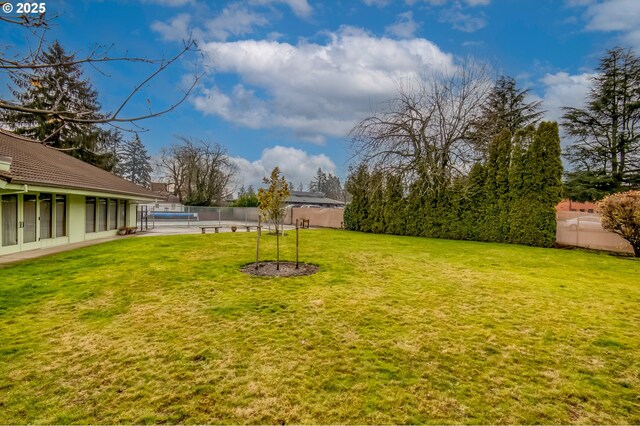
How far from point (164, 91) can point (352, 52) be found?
465 inches

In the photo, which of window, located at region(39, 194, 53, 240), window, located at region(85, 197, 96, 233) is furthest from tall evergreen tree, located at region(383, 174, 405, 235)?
window, located at region(39, 194, 53, 240)

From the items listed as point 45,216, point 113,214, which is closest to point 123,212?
point 113,214

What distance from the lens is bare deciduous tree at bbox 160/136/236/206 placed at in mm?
35094

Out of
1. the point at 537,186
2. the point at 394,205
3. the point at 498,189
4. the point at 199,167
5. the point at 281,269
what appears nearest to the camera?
the point at 281,269

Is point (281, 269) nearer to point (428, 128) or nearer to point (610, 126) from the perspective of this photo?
point (428, 128)

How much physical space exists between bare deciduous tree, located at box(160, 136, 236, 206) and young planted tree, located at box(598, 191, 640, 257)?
32.4m

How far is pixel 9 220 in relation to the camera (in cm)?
922

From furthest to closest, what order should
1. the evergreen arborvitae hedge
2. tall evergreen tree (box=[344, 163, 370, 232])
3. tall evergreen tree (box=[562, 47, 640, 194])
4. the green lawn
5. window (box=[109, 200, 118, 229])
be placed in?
1. tall evergreen tree (box=[344, 163, 370, 232])
2. tall evergreen tree (box=[562, 47, 640, 194])
3. window (box=[109, 200, 118, 229])
4. the evergreen arborvitae hedge
5. the green lawn

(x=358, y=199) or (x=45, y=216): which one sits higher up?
(x=358, y=199)

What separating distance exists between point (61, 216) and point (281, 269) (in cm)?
956

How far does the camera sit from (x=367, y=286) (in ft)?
20.0

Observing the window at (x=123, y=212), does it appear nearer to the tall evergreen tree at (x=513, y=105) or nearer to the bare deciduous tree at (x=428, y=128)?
the bare deciduous tree at (x=428, y=128)

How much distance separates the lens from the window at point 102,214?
14133 mm

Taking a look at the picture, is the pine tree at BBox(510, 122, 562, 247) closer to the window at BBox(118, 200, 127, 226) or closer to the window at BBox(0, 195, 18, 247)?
the window at BBox(0, 195, 18, 247)
